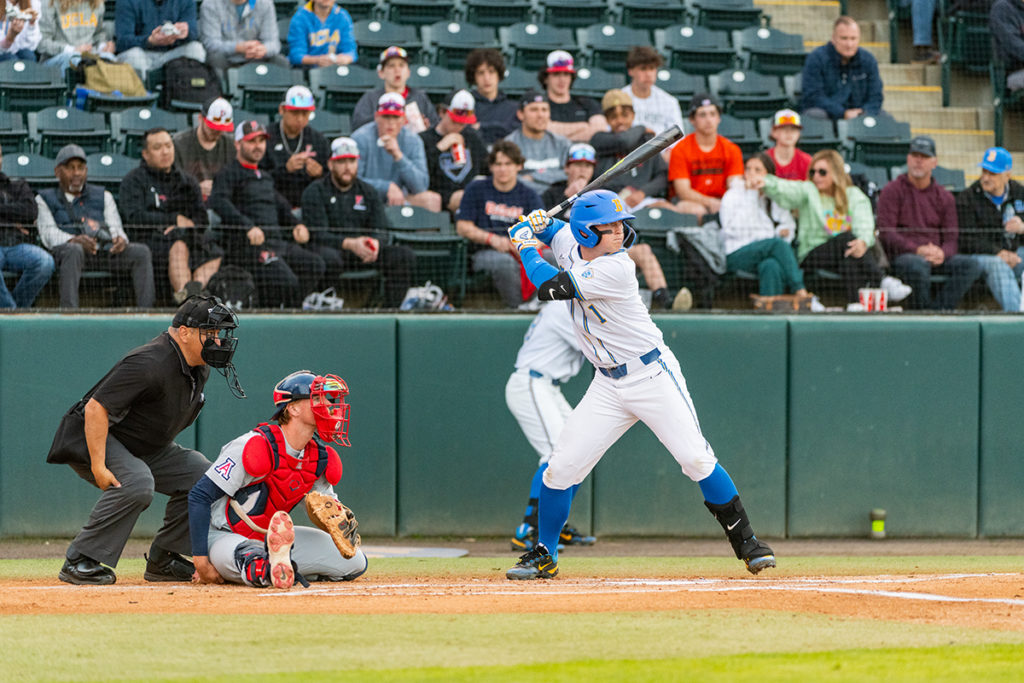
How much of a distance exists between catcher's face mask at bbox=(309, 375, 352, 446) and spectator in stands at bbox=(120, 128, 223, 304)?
2.59m

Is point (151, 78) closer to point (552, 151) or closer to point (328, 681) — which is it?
point (552, 151)

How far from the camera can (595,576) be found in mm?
6559

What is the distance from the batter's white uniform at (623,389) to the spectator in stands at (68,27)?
236 inches

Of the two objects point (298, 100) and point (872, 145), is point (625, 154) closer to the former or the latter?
point (298, 100)

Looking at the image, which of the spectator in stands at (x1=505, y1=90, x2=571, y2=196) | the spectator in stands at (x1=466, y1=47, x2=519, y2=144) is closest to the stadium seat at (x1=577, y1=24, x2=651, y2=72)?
the spectator in stands at (x1=466, y1=47, x2=519, y2=144)

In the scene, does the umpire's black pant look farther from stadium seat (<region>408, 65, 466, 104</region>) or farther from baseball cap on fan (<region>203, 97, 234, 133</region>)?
stadium seat (<region>408, 65, 466, 104</region>)

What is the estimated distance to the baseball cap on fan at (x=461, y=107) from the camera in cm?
996

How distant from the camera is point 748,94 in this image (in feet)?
38.8

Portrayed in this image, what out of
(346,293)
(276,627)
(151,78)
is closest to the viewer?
(276,627)

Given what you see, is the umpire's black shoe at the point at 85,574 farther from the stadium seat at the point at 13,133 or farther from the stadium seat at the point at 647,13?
the stadium seat at the point at 647,13

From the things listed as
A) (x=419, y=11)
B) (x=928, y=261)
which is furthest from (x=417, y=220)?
(x=419, y=11)

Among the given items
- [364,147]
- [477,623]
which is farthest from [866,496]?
[477,623]

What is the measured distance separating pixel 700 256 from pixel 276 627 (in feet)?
16.4

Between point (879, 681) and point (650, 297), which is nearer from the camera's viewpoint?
point (879, 681)
